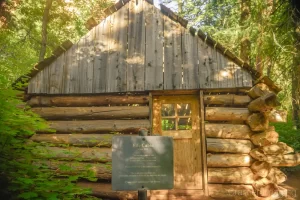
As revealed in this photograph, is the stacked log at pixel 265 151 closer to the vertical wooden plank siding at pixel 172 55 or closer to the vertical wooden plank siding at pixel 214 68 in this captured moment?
the vertical wooden plank siding at pixel 214 68

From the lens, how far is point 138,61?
6.85 meters

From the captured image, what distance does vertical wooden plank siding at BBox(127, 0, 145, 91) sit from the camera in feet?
21.9

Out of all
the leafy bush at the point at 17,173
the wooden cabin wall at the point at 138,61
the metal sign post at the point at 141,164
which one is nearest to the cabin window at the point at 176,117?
the wooden cabin wall at the point at 138,61

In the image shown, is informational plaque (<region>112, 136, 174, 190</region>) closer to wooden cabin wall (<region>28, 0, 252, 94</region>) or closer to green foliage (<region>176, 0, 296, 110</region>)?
wooden cabin wall (<region>28, 0, 252, 94</region>)

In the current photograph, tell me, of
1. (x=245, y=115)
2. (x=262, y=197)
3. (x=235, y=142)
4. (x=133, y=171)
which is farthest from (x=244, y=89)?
(x=133, y=171)

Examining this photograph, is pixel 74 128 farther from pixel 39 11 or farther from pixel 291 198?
pixel 39 11

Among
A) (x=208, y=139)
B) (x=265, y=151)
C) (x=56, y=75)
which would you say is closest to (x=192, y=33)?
(x=208, y=139)

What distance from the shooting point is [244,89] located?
6566 mm

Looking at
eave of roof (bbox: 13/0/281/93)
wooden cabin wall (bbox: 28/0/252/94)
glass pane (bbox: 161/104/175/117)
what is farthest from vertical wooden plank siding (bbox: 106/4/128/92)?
glass pane (bbox: 161/104/175/117)

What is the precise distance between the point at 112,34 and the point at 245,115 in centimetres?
419

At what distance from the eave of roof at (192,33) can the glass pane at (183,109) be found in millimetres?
1665

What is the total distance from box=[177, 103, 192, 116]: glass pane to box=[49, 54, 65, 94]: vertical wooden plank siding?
3235 millimetres

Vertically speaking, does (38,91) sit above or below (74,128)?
above

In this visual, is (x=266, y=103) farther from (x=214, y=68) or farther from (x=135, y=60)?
(x=135, y=60)
